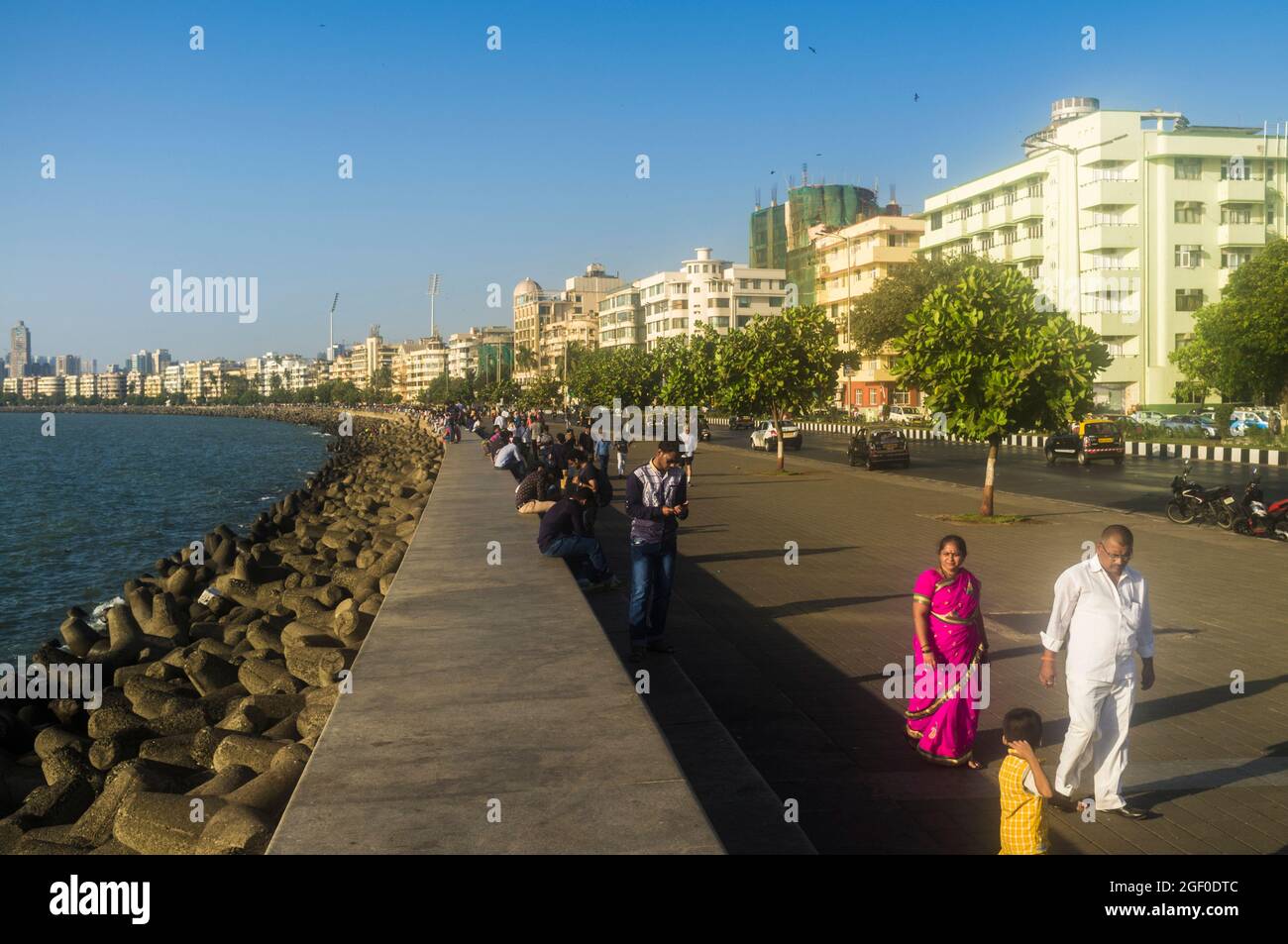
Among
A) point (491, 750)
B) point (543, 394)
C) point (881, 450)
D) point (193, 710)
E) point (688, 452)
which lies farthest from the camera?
point (543, 394)

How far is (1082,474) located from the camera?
31.1 meters

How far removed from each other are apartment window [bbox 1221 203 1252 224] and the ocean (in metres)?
49.7

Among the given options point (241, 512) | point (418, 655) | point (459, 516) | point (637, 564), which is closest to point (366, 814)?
point (418, 655)

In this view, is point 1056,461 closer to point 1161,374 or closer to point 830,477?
point 830,477

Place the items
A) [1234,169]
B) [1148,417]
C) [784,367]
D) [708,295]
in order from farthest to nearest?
[708,295] < [1234,169] < [1148,417] < [784,367]

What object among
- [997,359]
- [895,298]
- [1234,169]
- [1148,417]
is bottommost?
[1148,417]

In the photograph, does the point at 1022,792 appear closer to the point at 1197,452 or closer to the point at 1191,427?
the point at 1197,452

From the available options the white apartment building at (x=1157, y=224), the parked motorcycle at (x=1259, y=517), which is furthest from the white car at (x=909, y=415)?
the parked motorcycle at (x=1259, y=517)

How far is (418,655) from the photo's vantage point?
747 centimetres

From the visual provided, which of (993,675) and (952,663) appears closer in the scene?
(952,663)

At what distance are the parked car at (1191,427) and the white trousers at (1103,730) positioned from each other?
4134 centimetres

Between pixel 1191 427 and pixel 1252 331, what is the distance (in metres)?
4.67

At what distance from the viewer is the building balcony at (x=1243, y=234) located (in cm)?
5775

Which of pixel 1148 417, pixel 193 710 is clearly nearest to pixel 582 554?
pixel 193 710
